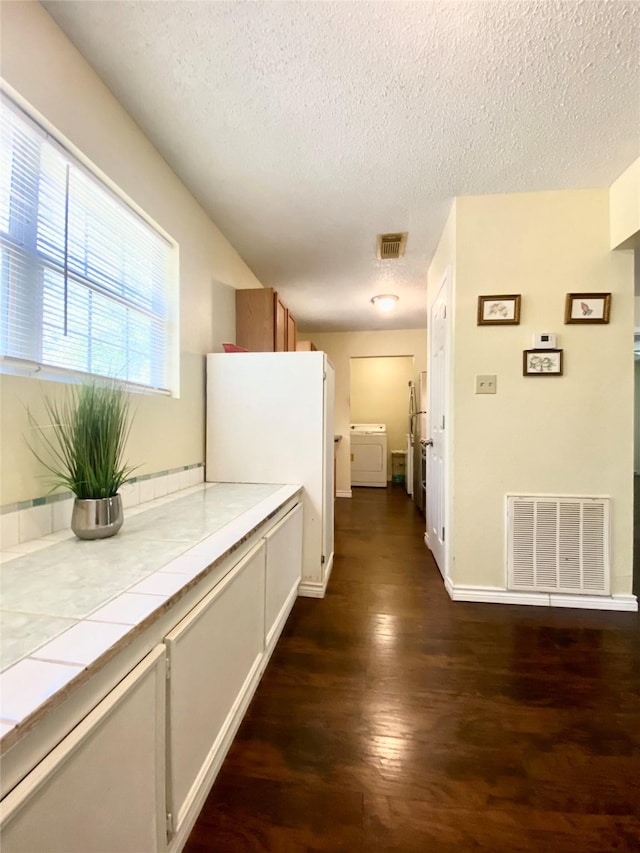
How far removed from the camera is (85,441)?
45.2 inches

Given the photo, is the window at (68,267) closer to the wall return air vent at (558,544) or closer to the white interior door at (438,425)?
the white interior door at (438,425)

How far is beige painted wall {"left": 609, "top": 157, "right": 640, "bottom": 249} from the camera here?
6.19ft

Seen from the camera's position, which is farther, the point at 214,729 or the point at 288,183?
the point at 288,183

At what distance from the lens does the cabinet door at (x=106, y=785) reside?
48cm

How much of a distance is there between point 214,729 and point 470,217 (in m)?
2.77

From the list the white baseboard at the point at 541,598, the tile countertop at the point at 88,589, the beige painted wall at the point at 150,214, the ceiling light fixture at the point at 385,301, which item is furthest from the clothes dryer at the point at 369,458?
the tile countertop at the point at 88,589

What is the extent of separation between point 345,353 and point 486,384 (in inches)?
131

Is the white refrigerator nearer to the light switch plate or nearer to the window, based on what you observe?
the window

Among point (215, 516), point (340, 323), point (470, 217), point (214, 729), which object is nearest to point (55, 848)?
point (214, 729)

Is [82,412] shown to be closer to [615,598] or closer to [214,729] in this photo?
Answer: [214,729]

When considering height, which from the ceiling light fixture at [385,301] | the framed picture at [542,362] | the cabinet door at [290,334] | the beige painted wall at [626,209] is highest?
the ceiling light fixture at [385,301]

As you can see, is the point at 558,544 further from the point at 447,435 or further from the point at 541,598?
the point at 447,435

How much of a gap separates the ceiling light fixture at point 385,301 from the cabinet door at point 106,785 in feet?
12.2

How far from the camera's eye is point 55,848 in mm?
516
